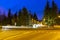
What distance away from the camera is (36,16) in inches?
5453

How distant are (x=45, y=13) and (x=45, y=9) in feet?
21.6

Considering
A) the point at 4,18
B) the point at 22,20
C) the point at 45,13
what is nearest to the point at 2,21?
the point at 4,18

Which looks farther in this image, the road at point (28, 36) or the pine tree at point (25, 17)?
the pine tree at point (25, 17)

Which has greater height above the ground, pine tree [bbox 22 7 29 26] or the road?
pine tree [bbox 22 7 29 26]

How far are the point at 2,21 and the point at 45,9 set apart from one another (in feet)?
78.1

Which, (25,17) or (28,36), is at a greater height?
(25,17)

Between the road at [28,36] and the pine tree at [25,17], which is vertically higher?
the pine tree at [25,17]

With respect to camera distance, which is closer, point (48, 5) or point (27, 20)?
point (27, 20)

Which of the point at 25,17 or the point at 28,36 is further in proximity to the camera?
the point at 25,17

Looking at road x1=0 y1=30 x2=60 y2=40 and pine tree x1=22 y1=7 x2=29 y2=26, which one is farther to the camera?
pine tree x1=22 y1=7 x2=29 y2=26

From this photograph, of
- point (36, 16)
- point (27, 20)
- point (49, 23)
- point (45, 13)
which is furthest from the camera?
point (36, 16)

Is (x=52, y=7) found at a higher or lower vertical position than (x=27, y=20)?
higher

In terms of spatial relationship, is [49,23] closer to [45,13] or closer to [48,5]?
[45,13]

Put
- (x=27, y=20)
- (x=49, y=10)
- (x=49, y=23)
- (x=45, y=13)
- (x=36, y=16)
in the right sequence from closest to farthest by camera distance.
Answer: (x=27, y=20) < (x=49, y=23) < (x=45, y=13) < (x=49, y=10) < (x=36, y=16)
